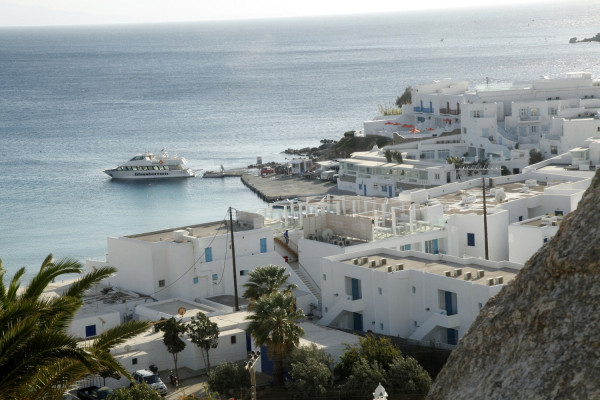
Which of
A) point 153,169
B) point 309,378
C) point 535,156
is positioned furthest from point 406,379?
point 153,169

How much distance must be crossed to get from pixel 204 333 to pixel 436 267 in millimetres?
7912

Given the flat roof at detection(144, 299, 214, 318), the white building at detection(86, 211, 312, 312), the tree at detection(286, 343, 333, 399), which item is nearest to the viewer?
the tree at detection(286, 343, 333, 399)

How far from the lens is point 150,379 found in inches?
1117

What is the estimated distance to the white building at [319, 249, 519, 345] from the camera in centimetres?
3133

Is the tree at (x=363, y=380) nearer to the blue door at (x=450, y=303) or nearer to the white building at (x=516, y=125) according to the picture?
the blue door at (x=450, y=303)

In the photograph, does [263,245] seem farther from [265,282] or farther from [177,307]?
[265,282]

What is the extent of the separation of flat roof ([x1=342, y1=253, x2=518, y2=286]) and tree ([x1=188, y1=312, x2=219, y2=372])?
6048mm

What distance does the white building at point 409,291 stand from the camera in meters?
31.3

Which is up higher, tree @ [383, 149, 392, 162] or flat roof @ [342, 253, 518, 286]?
tree @ [383, 149, 392, 162]

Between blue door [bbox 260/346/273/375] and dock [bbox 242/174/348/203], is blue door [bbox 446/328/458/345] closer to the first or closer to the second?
blue door [bbox 260/346/273/375]

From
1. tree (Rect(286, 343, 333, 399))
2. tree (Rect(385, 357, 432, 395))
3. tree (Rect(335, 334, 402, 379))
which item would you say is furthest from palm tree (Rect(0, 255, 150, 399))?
tree (Rect(335, 334, 402, 379))

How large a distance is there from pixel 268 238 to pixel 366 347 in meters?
12.3

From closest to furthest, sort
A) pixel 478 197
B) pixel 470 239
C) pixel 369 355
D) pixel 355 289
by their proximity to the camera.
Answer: pixel 369 355, pixel 355 289, pixel 470 239, pixel 478 197

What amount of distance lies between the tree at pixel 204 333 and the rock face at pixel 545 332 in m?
22.8
